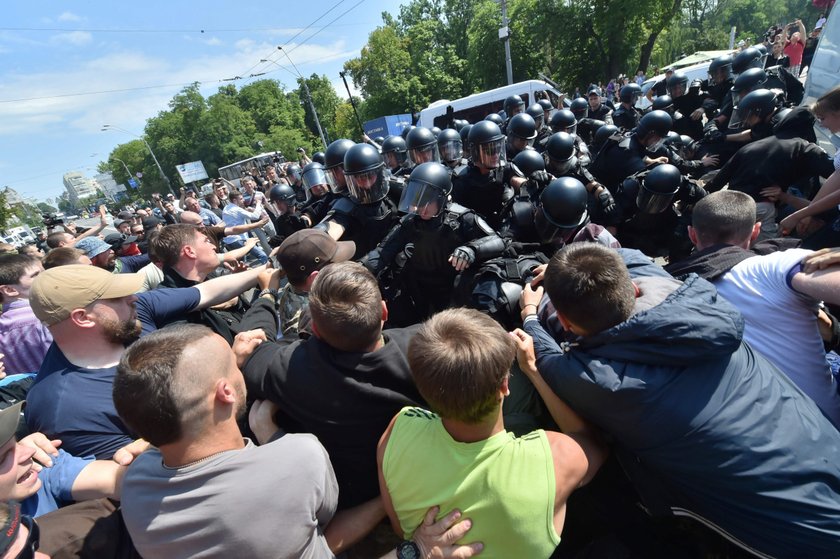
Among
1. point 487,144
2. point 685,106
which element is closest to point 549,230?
point 487,144

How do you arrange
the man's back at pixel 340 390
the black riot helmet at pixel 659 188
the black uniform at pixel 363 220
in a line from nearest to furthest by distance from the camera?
1. the man's back at pixel 340 390
2. the black riot helmet at pixel 659 188
3. the black uniform at pixel 363 220

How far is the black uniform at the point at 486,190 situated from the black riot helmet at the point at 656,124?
6.83 feet

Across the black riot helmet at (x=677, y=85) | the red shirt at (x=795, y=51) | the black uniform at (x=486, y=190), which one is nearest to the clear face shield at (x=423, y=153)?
the black uniform at (x=486, y=190)

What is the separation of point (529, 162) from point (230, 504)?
4.49 m

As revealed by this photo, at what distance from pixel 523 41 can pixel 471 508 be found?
3416 cm

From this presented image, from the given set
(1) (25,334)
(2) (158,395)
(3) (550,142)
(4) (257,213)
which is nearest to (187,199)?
(4) (257,213)

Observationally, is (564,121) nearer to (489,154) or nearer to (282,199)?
(489,154)

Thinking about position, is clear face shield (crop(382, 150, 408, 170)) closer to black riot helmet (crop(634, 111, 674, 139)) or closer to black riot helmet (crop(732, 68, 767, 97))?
black riot helmet (crop(634, 111, 674, 139))

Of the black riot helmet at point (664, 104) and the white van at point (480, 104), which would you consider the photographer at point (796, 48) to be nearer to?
the black riot helmet at point (664, 104)

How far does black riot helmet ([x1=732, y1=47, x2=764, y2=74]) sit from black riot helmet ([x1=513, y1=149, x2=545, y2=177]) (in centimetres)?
547

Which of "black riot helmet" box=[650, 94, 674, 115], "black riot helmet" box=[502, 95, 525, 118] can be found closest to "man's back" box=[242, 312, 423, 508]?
"black riot helmet" box=[650, 94, 674, 115]

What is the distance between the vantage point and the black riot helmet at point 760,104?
14.2 ft

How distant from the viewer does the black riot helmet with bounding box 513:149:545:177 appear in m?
4.63

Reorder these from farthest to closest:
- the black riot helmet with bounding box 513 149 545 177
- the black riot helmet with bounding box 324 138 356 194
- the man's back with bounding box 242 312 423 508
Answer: the black riot helmet with bounding box 324 138 356 194
the black riot helmet with bounding box 513 149 545 177
the man's back with bounding box 242 312 423 508
